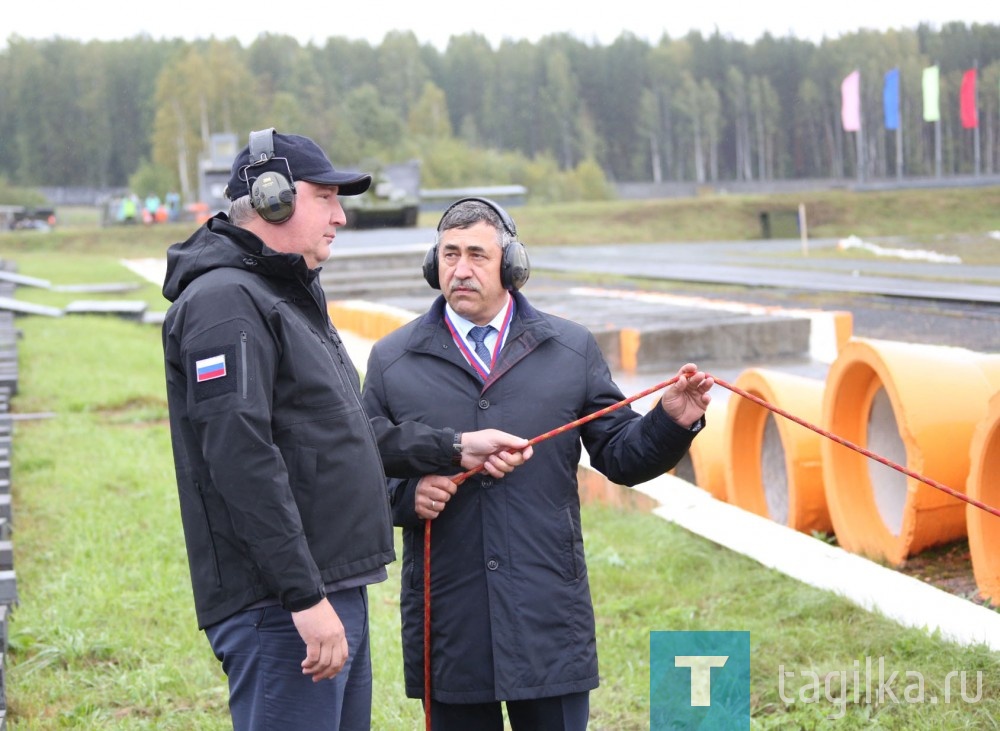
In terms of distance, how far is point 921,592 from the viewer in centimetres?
498

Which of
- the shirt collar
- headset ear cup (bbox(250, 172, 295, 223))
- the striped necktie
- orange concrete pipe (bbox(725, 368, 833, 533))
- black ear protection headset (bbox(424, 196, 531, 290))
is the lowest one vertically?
orange concrete pipe (bbox(725, 368, 833, 533))

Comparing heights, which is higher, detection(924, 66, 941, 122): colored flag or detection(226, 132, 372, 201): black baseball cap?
detection(924, 66, 941, 122): colored flag

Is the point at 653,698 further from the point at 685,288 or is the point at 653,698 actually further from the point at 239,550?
the point at 685,288

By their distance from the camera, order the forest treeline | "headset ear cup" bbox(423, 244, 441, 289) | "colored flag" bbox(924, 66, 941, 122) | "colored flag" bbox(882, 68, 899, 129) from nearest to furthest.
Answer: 1. "headset ear cup" bbox(423, 244, 441, 289)
2. "colored flag" bbox(924, 66, 941, 122)
3. "colored flag" bbox(882, 68, 899, 129)
4. the forest treeline

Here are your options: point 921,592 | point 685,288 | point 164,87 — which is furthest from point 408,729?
point 164,87

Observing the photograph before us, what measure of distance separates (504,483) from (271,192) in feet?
3.27

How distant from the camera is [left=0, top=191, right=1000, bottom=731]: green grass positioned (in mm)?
4492

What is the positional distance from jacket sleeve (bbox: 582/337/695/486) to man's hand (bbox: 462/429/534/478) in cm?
33

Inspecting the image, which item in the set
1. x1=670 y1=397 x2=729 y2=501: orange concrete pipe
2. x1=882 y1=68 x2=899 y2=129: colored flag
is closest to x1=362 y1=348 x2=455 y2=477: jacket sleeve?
x1=670 y1=397 x2=729 y2=501: orange concrete pipe

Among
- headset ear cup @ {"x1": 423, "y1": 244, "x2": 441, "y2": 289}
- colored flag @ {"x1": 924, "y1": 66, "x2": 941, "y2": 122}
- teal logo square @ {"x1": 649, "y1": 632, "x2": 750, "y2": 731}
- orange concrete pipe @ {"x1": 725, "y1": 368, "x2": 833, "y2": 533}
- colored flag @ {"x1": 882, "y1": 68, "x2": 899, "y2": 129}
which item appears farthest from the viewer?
colored flag @ {"x1": 882, "y1": 68, "x2": 899, "y2": 129}

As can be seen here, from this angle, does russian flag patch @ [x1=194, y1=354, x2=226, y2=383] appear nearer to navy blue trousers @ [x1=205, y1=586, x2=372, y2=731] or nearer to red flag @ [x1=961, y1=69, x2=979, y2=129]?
navy blue trousers @ [x1=205, y1=586, x2=372, y2=731]

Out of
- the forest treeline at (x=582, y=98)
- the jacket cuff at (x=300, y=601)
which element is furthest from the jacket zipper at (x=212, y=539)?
the forest treeline at (x=582, y=98)

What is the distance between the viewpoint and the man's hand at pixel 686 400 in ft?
10.6

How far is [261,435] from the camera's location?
2.64m
